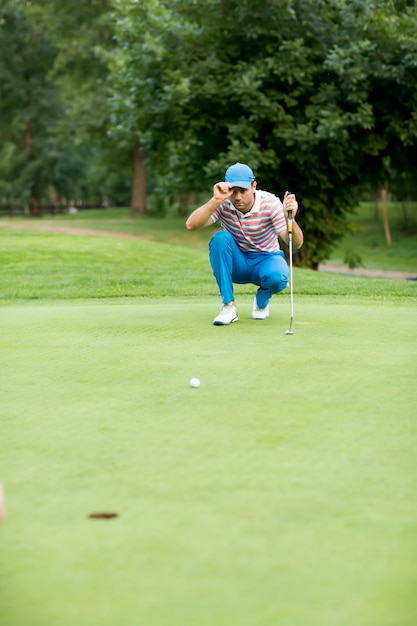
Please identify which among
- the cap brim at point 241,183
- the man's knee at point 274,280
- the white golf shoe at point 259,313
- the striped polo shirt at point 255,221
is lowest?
the white golf shoe at point 259,313

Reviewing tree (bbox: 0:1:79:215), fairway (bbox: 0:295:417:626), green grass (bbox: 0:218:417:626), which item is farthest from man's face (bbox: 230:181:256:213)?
tree (bbox: 0:1:79:215)

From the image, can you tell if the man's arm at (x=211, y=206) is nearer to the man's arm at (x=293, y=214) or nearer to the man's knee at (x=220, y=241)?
the man's knee at (x=220, y=241)

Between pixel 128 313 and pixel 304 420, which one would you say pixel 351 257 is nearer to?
pixel 128 313

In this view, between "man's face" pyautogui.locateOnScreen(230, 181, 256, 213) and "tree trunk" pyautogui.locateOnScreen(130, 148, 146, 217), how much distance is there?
3580 cm

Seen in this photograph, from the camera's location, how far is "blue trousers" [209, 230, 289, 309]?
296 inches

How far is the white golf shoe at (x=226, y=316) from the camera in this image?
7176 millimetres

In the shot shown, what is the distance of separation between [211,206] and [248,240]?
0.71m

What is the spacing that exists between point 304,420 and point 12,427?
1.22 meters

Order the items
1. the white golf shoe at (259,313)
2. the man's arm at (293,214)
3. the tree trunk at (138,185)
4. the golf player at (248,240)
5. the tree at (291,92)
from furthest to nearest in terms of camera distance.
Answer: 1. the tree trunk at (138,185)
2. the tree at (291,92)
3. the white golf shoe at (259,313)
4. the golf player at (248,240)
5. the man's arm at (293,214)

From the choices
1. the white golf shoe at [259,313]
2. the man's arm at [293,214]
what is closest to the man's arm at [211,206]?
the man's arm at [293,214]

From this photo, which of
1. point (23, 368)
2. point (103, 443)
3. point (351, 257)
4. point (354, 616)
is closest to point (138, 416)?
point (103, 443)

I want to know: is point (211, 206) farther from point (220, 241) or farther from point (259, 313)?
point (259, 313)

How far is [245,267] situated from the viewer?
25.6ft

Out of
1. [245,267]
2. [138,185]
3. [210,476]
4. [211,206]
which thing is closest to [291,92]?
[245,267]
